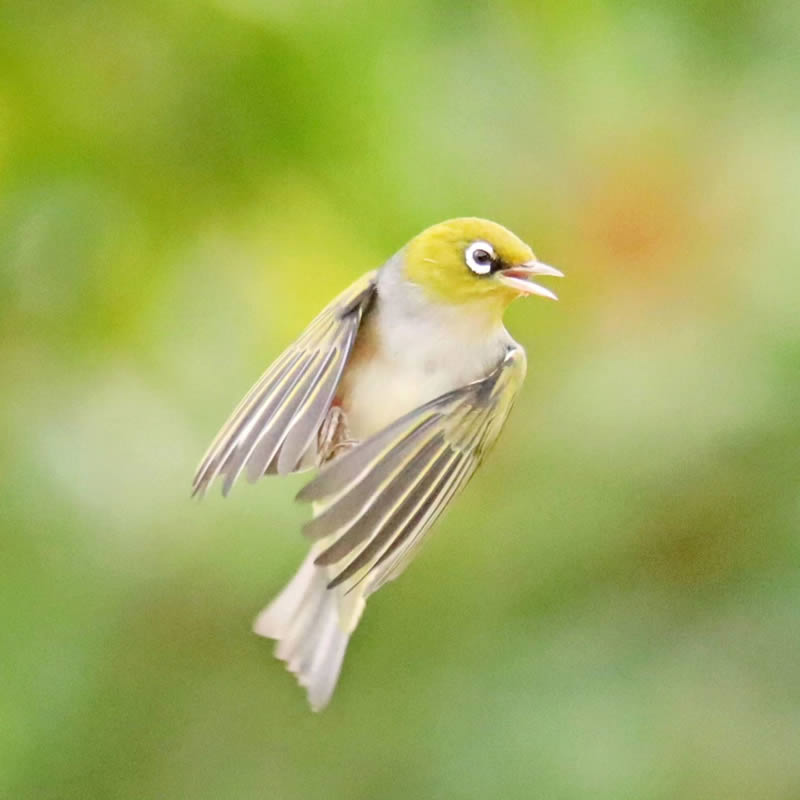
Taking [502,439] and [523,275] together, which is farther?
[502,439]

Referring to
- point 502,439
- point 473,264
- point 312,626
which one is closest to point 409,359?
point 473,264

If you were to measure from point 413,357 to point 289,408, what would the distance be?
20 centimetres

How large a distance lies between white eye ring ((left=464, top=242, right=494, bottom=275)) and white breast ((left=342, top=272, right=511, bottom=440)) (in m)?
0.10

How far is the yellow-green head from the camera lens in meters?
1.05

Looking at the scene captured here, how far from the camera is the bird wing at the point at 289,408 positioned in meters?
0.88

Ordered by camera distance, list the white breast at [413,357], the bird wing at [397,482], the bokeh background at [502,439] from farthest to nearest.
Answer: the bokeh background at [502,439] → the white breast at [413,357] → the bird wing at [397,482]

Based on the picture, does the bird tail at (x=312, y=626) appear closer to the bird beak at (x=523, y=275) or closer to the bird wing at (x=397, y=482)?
the bird wing at (x=397, y=482)

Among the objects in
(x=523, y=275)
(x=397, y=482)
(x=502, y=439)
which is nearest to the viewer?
(x=397, y=482)

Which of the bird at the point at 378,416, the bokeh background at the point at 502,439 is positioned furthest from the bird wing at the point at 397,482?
the bokeh background at the point at 502,439

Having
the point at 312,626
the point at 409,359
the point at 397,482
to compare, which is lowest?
the point at 312,626

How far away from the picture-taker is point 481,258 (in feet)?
3.51

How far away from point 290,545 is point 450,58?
783 millimetres

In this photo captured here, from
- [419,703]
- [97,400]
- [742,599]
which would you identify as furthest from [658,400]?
[97,400]

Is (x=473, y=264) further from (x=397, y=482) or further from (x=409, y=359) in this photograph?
(x=397, y=482)
